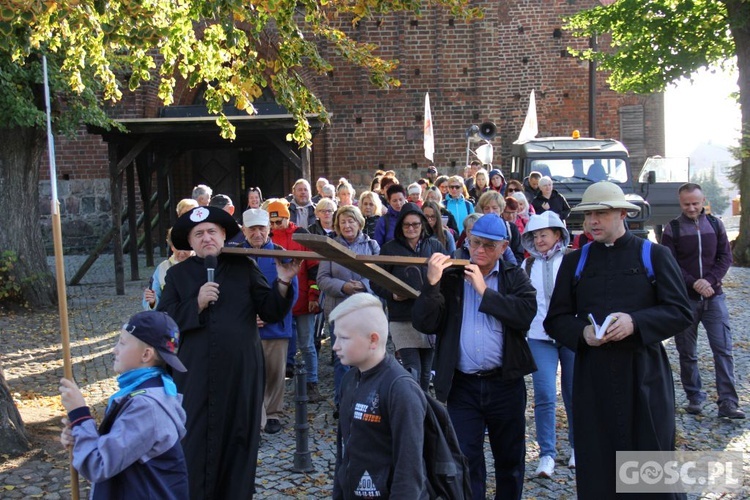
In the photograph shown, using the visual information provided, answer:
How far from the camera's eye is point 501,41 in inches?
881

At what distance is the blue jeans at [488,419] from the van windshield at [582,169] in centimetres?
1165

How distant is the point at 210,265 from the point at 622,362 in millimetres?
2218

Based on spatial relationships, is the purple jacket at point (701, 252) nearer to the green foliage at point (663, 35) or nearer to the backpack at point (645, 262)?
the backpack at point (645, 262)

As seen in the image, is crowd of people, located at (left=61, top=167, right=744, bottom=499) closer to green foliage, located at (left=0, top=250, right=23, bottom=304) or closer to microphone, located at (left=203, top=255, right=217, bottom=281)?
microphone, located at (left=203, top=255, right=217, bottom=281)

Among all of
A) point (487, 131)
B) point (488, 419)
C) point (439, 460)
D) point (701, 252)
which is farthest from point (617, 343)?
point (487, 131)

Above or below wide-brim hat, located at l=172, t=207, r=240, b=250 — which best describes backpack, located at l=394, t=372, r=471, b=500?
below

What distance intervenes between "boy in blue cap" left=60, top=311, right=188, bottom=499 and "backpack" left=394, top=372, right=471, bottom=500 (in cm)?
92

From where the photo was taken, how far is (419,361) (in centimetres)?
714

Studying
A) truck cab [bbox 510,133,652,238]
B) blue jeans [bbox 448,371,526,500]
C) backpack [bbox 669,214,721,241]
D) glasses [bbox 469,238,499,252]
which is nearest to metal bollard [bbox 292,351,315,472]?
blue jeans [bbox 448,371,526,500]

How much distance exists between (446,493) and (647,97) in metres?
21.7

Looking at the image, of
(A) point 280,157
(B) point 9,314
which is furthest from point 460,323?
(A) point 280,157

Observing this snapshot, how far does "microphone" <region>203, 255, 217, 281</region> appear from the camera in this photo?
465cm

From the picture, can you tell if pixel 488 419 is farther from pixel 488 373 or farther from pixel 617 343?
pixel 617 343

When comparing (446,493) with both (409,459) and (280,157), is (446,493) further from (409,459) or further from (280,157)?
(280,157)
